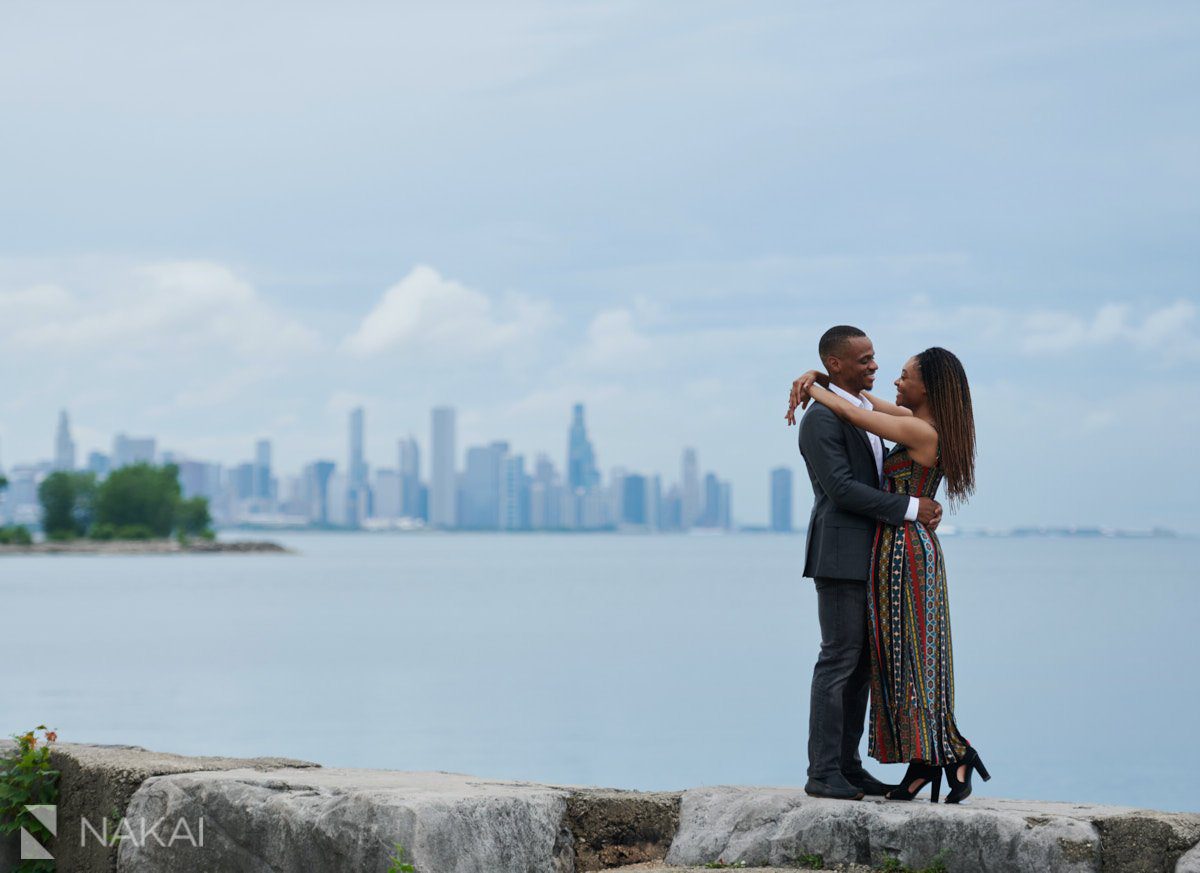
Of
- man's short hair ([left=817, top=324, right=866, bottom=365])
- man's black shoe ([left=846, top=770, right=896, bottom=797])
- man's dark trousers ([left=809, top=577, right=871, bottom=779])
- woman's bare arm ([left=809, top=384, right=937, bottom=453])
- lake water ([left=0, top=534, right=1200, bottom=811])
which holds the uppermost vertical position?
man's short hair ([left=817, top=324, right=866, bottom=365])

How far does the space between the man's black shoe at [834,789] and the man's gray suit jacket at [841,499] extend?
2.71ft

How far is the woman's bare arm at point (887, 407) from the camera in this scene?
611 cm

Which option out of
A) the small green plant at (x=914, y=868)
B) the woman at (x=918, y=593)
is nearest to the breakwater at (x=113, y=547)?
the woman at (x=918, y=593)

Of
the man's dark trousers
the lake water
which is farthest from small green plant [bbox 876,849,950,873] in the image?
the lake water

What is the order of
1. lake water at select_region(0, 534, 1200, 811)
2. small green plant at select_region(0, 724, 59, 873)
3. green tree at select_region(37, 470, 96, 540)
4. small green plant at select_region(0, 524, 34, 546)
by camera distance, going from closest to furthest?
1. small green plant at select_region(0, 724, 59, 873)
2. lake water at select_region(0, 534, 1200, 811)
3. green tree at select_region(37, 470, 96, 540)
4. small green plant at select_region(0, 524, 34, 546)

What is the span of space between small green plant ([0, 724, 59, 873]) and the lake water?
13.8 metres

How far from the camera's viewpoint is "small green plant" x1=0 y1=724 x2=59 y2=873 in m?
6.40

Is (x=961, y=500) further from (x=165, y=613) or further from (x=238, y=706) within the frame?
(x=165, y=613)

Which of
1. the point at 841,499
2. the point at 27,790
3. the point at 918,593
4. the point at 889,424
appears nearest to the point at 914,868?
the point at 918,593

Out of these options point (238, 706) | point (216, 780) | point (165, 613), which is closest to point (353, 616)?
point (165, 613)

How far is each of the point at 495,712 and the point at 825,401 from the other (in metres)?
24.0

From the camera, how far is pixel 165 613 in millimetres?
57750

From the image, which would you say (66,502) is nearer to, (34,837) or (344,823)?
(34,837)

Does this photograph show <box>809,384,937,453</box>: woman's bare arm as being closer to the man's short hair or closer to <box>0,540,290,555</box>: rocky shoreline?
the man's short hair
